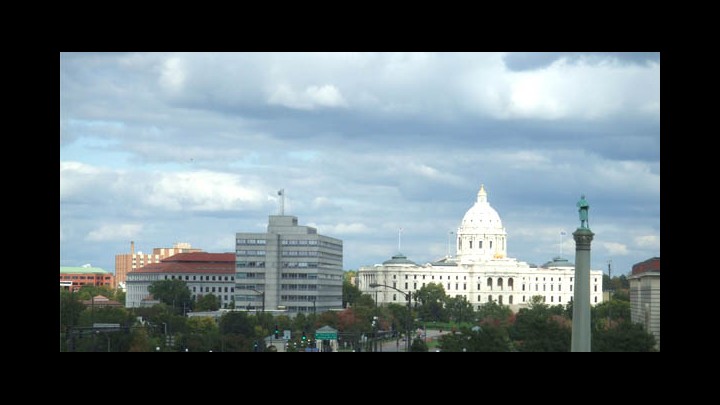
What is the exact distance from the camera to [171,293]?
189875 mm

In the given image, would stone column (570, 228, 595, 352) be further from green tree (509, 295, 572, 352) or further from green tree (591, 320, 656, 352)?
green tree (509, 295, 572, 352)

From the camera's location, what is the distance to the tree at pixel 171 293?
18727cm

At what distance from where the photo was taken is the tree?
187275 millimetres

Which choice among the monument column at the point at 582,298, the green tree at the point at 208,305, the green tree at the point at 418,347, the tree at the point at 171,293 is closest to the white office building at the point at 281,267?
the green tree at the point at 208,305

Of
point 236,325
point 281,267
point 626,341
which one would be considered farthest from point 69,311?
point 626,341

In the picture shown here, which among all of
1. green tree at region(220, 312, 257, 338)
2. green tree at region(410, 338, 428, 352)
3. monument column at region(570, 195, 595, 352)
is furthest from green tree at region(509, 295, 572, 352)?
monument column at region(570, 195, 595, 352)

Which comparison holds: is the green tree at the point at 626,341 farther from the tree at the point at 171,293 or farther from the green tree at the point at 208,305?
the tree at the point at 171,293

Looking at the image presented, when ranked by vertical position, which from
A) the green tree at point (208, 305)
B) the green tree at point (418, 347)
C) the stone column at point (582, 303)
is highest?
the stone column at point (582, 303)

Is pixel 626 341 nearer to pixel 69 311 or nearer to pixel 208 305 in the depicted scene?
pixel 69 311
